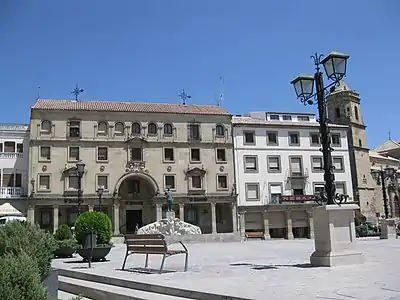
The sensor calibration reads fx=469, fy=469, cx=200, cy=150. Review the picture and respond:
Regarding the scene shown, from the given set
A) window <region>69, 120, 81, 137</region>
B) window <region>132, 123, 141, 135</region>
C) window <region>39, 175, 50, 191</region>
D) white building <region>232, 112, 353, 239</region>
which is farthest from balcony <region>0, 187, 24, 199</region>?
white building <region>232, 112, 353, 239</region>

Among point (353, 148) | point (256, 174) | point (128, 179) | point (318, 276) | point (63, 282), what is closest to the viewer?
point (318, 276)

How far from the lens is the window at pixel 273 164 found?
4781cm

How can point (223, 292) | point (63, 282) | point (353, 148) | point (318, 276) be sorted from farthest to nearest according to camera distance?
1. point (353, 148)
2. point (63, 282)
3. point (318, 276)
4. point (223, 292)

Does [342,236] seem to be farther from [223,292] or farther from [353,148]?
[353,148]

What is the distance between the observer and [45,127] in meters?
42.2

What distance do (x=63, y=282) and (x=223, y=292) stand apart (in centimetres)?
481

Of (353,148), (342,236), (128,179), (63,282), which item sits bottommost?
(63,282)

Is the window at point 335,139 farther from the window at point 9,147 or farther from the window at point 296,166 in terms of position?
the window at point 9,147

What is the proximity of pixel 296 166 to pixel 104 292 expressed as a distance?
42550 mm

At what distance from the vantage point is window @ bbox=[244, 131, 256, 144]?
47719mm

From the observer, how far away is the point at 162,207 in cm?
4359

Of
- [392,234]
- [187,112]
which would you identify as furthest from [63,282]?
[187,112]

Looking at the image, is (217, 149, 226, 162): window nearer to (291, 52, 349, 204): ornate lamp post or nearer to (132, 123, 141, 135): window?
(132, 123, 141, 135): window

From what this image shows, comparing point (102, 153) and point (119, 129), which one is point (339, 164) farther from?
point (102, 153)
